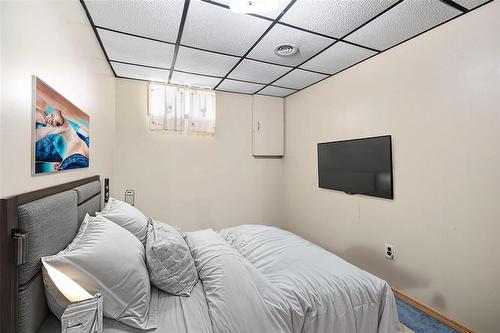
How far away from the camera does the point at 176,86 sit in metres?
3.33

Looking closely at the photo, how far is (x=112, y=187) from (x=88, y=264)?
2261mm

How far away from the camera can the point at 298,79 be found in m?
3.21

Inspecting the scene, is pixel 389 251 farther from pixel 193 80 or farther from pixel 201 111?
pixel 193 80

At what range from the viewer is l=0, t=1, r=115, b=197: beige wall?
85cm

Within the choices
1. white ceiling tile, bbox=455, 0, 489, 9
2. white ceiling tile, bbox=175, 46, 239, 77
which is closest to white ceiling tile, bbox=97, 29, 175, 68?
white ceiling tile, bbox=175, 46, 239, 77

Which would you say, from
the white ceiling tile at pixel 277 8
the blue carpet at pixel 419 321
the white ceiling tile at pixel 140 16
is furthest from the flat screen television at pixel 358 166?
the white ceiling tile at pixel 140 16

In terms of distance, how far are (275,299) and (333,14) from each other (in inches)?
81.5

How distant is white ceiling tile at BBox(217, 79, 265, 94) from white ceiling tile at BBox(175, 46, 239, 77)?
37 cm

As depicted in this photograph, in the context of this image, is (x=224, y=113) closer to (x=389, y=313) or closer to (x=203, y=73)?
(x=203, y=73)

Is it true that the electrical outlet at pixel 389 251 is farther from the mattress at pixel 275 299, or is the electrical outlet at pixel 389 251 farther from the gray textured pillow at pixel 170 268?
the gray textured pillow at pixel 170 268

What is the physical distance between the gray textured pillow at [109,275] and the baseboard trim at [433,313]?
2309 mm

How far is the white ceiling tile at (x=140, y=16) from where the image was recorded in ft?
5.51

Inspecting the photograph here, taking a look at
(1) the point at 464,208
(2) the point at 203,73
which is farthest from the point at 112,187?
(1) the point at 464,208

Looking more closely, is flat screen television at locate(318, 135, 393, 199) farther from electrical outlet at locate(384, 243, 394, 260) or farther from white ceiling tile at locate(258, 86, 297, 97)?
white ceiling tile at locate(258, 86, 297, 97)
